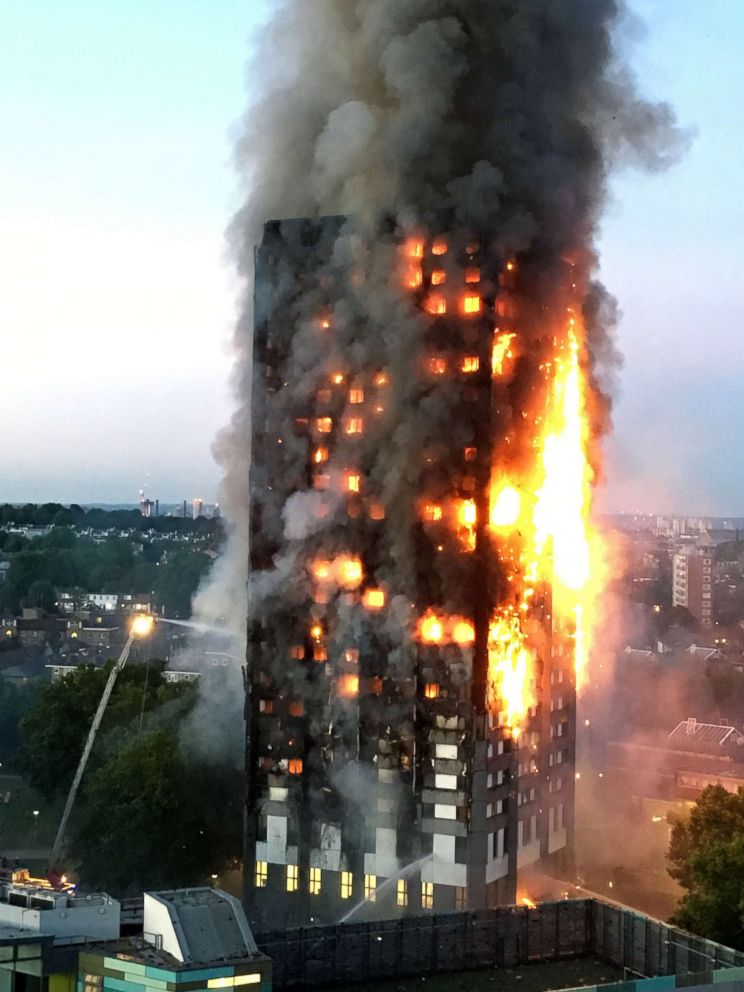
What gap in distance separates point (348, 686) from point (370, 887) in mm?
7591

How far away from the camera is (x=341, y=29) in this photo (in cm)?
6162

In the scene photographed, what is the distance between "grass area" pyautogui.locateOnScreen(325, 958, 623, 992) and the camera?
42925mm

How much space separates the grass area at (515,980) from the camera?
42925 millimetres

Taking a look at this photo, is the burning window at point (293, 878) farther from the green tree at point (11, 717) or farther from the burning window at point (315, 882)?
the green tree at point (11, 717)

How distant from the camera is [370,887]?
181ft

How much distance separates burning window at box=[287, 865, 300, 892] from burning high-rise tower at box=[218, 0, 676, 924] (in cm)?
9

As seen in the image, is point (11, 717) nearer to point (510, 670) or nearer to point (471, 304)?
point (510, 670)

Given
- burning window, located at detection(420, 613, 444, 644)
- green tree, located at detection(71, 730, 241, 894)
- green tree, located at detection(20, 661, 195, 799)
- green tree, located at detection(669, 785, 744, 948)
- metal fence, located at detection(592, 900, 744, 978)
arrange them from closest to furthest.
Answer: metal fence, located at detection(592, 900, 744, 978), green tree, located at detection(669, 785, 744, 948), burning window, located at detection(420, 613, 444, 644), green tree, located at detection(71, 730, 241, 894), green tree, located at detection(20, 661, 195, 799)

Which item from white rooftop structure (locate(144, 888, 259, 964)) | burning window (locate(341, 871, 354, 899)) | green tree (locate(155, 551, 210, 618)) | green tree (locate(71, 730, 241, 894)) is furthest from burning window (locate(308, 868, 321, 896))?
green tree (locate(155, 551, 210, 618))

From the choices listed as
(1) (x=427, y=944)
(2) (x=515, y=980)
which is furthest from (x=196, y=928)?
(2) (x=515, y=980)

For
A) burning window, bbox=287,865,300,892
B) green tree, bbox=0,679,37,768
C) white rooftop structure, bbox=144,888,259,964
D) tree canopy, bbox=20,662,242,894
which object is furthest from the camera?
green tree, bbox=0,679,37,768

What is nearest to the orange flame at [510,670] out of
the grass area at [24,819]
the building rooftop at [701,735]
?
the grass area at [24,819]

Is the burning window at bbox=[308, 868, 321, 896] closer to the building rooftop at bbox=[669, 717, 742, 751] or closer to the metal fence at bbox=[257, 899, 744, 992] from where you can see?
the metal fence at bbox=[257, 899, 744, 992]

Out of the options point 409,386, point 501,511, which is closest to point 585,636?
point 501,511
